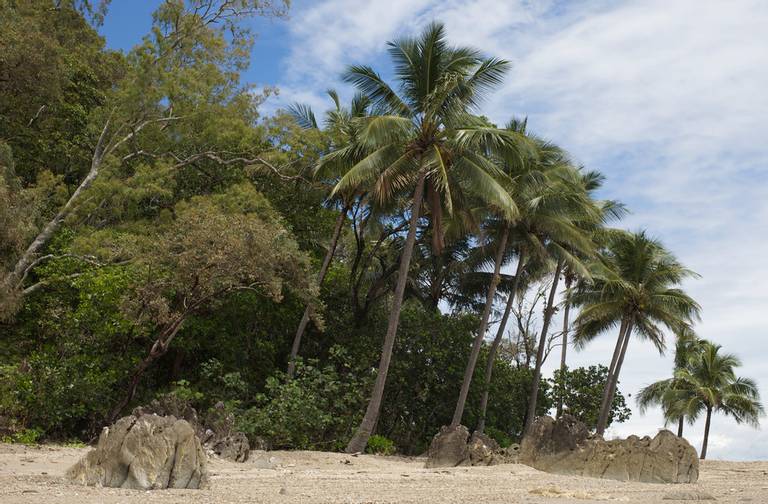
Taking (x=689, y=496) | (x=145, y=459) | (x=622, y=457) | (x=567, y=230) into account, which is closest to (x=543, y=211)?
(x=567, y=230)

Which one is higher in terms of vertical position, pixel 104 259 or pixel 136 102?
pixel 136 102

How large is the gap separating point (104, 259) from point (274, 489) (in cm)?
1166

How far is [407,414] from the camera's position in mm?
24750

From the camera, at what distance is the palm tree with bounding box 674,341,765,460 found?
3638 centimetres

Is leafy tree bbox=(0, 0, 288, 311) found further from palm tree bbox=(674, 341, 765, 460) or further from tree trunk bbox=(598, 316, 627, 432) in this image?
palm tree bbox=(674, 341, 765, 460)

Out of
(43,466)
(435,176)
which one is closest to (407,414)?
(435,176)

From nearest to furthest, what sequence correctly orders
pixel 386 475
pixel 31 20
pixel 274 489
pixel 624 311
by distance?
1. pixel 274 489
2. pixel 386 475
3. pixel 31 20
4. pixel 624 311

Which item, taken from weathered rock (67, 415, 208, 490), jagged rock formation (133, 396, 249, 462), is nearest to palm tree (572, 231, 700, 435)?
jagged rock formation (133, 396, 249, 462)

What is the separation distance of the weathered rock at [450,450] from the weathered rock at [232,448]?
4.22m

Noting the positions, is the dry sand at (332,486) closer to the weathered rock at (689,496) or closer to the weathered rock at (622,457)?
the weathered rock at (689,496)

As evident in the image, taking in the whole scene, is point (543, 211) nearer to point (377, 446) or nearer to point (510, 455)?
point (377, 446)

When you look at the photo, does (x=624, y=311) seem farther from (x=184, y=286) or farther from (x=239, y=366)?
(x=184, y=286)

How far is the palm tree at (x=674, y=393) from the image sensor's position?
3691 centimetres

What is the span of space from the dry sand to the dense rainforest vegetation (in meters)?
3.99
